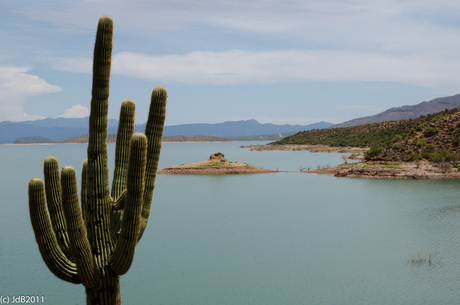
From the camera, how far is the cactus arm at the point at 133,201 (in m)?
9.74

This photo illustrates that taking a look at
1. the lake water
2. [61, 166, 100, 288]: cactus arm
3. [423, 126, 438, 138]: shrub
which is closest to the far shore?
the lake water

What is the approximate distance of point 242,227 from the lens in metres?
31.1

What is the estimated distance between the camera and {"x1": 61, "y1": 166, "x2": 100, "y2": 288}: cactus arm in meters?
9.78

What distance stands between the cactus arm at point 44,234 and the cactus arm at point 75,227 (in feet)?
1.81

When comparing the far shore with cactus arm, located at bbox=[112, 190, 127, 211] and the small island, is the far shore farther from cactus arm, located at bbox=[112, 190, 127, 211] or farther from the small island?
cactus arm, located at bbox=[112, 190, 127, 211]

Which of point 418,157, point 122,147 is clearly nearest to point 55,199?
point 122,147

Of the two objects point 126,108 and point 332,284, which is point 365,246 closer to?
point 332,284

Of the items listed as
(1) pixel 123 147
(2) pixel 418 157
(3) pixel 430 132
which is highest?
(3) pixel 430 132

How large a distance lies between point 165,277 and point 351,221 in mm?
17433

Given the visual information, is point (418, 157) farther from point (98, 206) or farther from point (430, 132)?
point (98, 206)

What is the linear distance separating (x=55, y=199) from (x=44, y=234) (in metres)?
0.81

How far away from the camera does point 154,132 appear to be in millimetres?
10922

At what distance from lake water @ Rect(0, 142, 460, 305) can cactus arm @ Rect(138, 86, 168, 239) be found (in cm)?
758

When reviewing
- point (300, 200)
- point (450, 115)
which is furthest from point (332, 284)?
point (450, 115)
